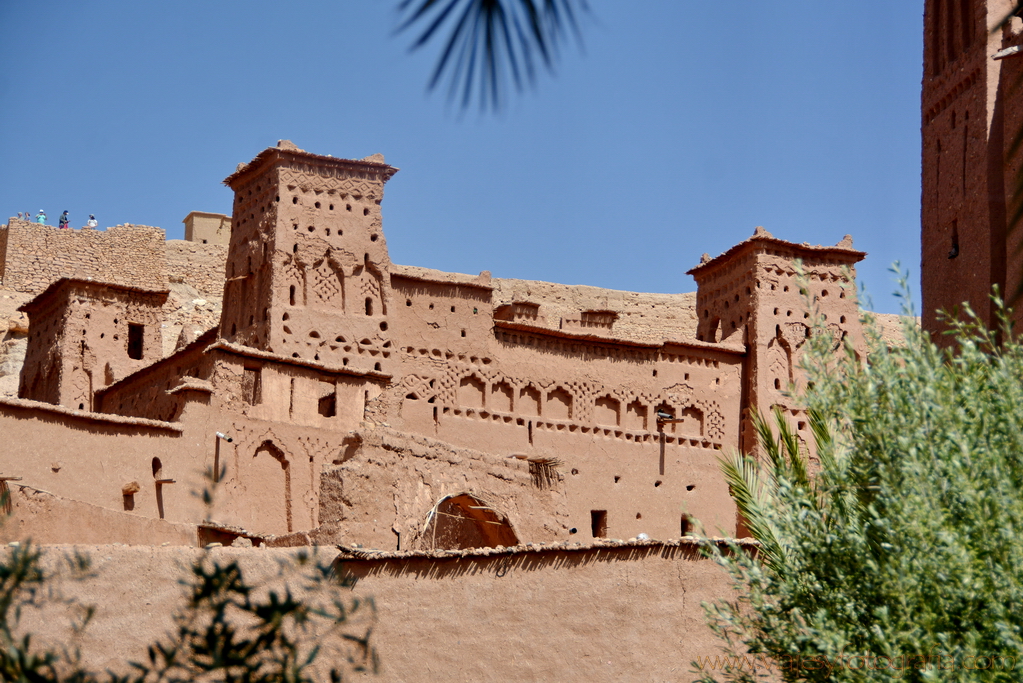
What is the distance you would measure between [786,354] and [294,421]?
10806mm

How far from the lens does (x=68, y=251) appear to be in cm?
4128

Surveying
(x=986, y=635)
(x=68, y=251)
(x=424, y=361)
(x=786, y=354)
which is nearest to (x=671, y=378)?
(x=786, y=354)

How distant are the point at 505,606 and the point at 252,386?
8293mm

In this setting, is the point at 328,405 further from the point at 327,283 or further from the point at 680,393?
the point at 680,393

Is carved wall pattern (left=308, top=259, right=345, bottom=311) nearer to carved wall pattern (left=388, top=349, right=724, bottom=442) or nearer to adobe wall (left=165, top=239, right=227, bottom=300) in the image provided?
carved wall pattern (left=388, top=349, right=724, bottom=442)

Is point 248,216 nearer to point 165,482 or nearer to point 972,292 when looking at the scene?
point 165,482

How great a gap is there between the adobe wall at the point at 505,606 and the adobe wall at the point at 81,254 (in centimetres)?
2547

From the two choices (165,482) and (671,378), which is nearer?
(165,482)

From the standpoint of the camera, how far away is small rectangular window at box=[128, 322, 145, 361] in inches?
1114

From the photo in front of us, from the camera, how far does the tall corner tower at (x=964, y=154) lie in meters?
23.5

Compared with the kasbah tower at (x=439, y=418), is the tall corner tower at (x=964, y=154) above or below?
above

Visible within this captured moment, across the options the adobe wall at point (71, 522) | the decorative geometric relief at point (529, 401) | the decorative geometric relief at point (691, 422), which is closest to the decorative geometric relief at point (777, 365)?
the decorative geometric relief at point (691, 422)

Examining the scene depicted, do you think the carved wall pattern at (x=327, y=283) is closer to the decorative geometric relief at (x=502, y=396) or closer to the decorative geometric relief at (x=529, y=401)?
the decorative geometric relief at (x=502, y=396)

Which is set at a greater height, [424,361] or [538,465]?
[424,361]
